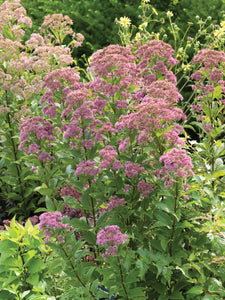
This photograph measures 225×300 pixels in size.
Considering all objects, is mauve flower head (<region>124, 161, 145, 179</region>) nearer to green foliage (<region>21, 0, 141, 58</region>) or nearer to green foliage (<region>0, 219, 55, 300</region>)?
green foliage (<region>0, 219, 55, 300</region>)

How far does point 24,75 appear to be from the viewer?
4.13 metres

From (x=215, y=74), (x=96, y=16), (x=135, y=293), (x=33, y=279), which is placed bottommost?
(x=33, y=279)

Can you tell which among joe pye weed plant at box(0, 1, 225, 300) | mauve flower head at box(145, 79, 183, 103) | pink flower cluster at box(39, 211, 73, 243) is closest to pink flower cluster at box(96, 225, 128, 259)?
joe pye weed plant at box(0, 1, 225, 300)

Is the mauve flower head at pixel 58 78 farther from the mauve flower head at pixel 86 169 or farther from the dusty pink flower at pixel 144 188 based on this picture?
the dusty pink flower at pixel 144 188

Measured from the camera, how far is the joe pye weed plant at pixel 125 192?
2.29 m

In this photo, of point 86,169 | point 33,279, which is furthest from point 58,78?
point 33,279

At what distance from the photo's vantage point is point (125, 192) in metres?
2.43

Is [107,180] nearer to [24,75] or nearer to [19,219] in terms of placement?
[19,219]

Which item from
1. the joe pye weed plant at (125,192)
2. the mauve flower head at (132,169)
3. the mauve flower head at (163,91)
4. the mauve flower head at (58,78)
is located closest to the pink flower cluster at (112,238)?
the joe pye weed plant at (125,192)

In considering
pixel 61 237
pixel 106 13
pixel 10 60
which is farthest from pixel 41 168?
pixel 106 13

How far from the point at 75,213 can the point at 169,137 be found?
1.43 meters

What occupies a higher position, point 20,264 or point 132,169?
point 132,169

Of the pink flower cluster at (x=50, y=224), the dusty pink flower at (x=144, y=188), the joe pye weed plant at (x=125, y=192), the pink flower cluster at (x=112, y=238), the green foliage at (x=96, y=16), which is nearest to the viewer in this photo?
the pink flower cluster at (x=112, y=238)

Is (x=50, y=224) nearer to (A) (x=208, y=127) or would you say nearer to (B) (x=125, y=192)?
(B) (x=125, y=192)
